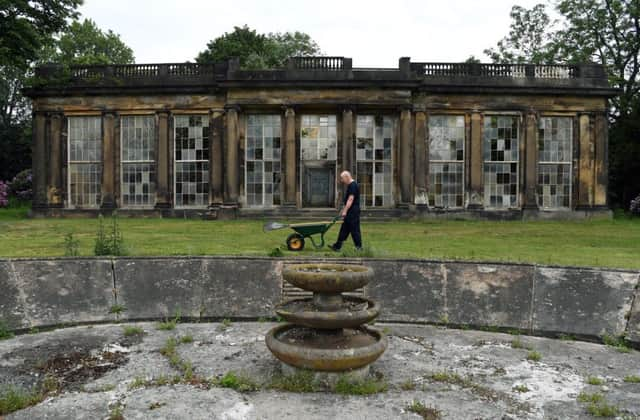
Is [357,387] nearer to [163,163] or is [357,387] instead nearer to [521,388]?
[521,388]

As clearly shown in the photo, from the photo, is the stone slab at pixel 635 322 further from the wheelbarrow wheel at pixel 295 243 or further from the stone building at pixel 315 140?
the stone building at pixel 315 140

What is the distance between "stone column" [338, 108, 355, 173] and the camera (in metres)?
26.5

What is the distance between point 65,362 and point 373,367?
3.50 meters

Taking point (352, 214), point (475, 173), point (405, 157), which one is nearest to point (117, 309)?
point (352, 214)

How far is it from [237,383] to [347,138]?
2210 centimetres

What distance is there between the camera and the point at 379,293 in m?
8.13

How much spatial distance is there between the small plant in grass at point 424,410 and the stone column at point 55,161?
28381mm

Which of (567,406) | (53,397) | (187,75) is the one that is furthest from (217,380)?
(187,75)

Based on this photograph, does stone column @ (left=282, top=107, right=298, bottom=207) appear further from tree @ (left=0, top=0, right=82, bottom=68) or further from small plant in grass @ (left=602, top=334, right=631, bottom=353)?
small plant in grass @ (left=602, top=334, right=631, bottom=353)

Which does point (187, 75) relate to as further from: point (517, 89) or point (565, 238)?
point (565, 238)

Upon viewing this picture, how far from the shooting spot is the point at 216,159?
2786 centimetres

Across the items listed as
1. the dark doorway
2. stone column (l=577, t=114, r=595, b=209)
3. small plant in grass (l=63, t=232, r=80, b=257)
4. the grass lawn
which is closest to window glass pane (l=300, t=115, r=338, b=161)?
the dark doorway

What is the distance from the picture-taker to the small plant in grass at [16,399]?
460 centimetres

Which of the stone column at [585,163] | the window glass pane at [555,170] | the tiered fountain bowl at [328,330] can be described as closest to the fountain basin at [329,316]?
the tiered fountain bowl at [328,330]
